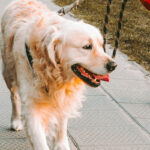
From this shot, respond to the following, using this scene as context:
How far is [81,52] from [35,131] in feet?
2.92

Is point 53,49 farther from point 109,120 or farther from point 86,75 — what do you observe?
point 109,120

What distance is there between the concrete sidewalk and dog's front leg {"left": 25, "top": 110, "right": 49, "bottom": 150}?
1.63 ft

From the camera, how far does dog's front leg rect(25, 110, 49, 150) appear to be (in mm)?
→ 3734

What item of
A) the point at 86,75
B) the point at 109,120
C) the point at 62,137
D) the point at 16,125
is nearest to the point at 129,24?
the point at 109,120

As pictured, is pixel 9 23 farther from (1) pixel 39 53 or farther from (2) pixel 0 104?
(2) pixel 0 104

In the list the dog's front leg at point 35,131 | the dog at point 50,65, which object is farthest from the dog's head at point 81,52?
the dog's front leg at point 35,131

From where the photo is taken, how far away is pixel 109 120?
16.4ft

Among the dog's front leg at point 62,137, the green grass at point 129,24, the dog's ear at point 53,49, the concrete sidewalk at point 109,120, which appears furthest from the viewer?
the green grass at point 129,24

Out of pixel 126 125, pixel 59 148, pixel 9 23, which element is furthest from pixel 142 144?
pixel 9 23

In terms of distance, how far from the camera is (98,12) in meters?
13.5

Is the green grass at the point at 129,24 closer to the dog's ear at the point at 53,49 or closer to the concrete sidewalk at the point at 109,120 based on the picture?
the concrete sidewalk at the point at 109,120

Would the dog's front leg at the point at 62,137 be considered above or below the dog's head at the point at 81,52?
below

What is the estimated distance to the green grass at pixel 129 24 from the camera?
28.2ft

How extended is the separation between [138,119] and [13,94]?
164 centimetres
